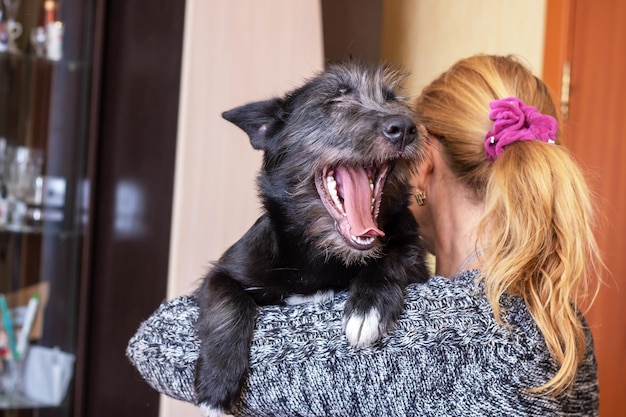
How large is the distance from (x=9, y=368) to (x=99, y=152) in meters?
0.78

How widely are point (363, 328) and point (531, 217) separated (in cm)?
40

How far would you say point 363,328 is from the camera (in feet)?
3.79

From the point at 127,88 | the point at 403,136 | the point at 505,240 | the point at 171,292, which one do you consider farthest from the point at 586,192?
the point at 127,88

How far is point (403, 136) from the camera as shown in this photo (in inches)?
52.0

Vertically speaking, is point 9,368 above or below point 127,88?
below

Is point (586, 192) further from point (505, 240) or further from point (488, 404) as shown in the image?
point (488, 404)

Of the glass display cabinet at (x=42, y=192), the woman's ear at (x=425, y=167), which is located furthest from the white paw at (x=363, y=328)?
the glass display cabinet at (x=42, y=192)

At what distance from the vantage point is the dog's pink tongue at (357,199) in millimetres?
1345

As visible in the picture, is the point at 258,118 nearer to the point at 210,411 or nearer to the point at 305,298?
the point at 305,298

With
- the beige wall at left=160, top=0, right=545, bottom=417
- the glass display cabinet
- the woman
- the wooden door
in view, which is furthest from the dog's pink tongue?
the glass display cabinet

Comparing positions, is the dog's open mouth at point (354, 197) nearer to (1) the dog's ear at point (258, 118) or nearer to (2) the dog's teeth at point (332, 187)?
(2) the dog's teeth at point (332, 187)

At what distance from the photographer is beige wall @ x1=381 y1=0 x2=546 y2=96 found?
7.57 feet

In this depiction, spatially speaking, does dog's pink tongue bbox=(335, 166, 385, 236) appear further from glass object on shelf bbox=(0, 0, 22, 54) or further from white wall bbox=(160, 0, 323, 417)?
glass object on shelf bbox=(0, 0, 22, 54)

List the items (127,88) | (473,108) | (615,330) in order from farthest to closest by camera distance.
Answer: (127,88) → (615,330) → (473,108)
